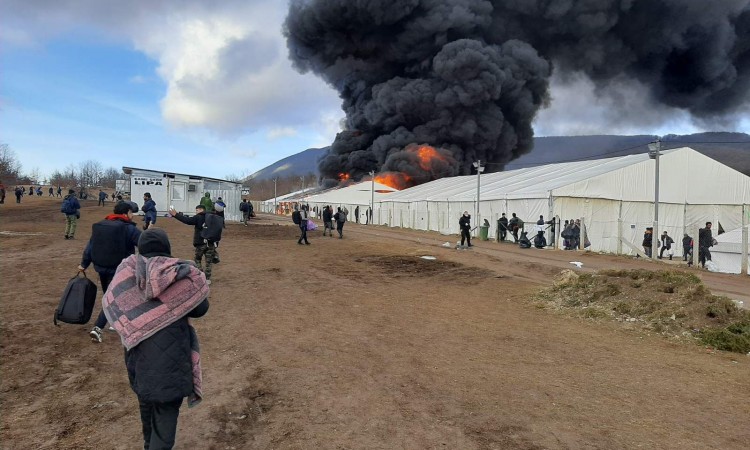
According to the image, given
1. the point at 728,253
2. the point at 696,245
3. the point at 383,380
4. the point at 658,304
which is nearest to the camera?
the point at 383,380

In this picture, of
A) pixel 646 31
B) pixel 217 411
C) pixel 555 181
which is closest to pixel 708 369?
pixel 217 411

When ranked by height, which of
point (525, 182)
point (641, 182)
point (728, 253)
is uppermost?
point (525, 182)

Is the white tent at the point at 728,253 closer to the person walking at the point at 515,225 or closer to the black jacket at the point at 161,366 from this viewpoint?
the person walking at the point at 515,225

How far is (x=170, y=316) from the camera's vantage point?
2836 mm

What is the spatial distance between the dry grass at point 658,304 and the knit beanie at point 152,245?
7.09 meters

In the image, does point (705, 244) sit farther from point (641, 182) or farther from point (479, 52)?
point (479, 52)

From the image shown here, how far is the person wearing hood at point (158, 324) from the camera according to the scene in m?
2.80

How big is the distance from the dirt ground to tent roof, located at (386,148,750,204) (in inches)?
642

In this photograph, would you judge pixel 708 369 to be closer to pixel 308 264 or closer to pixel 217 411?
pixel 217 411

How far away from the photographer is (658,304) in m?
8.13

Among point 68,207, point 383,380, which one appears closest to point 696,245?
point 383,380

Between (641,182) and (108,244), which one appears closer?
(108,244)

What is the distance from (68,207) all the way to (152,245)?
48.5ft

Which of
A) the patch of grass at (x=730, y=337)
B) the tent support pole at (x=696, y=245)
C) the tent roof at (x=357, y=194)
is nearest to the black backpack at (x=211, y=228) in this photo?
the patch of grass at (x=730, y=337)
